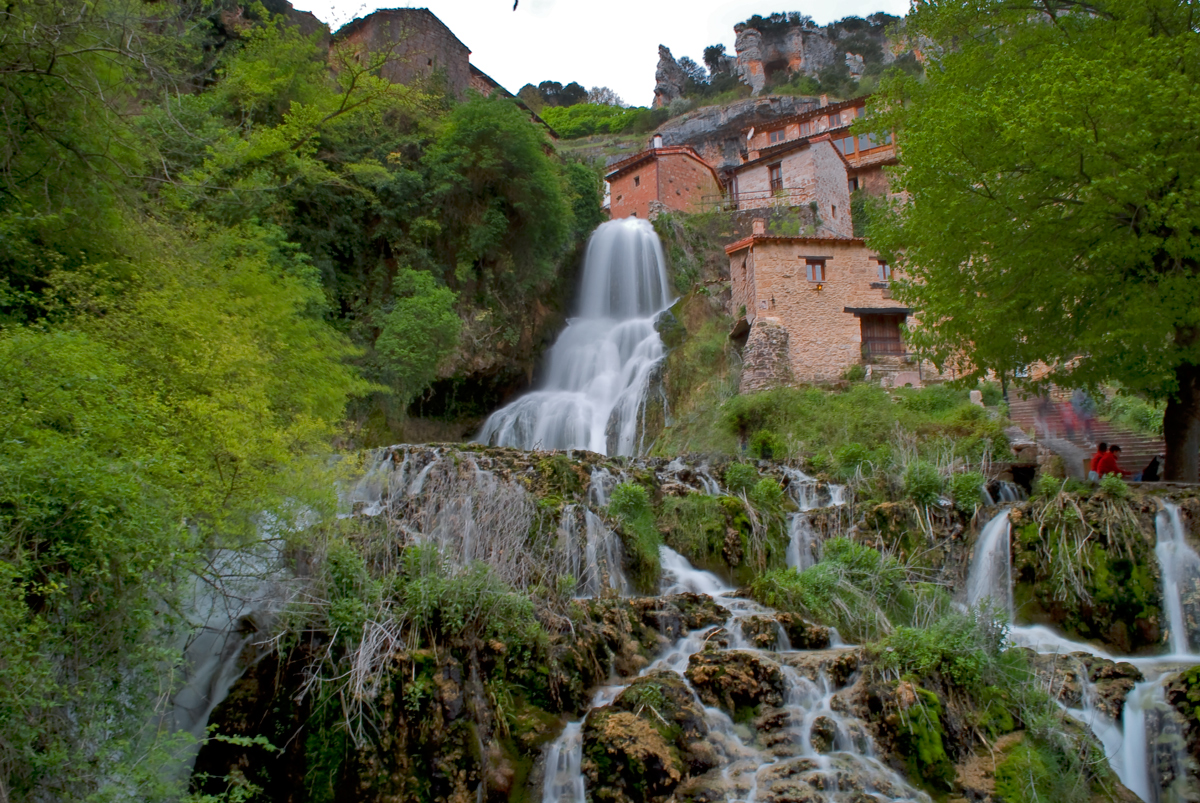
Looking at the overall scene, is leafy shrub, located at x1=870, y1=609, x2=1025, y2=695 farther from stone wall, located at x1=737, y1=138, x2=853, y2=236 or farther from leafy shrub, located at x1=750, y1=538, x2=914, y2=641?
stone wall, located at x1=737, y1=138, x2=853, y2=236

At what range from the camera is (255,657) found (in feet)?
21.4

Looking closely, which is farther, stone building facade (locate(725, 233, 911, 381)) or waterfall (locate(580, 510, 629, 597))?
stone building facade (locate(725, 233, 911, 381))

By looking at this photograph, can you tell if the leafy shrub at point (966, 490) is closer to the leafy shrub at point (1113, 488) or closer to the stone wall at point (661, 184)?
the leafy shrub at point (1113, 488)

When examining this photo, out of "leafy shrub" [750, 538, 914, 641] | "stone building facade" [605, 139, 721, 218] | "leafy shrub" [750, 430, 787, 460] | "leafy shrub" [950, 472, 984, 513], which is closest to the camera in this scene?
"leafy shrub" [750, 538, 914, 641]

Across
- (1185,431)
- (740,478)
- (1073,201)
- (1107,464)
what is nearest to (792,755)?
(740,478)

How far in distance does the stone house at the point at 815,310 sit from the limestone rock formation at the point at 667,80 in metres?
38.7

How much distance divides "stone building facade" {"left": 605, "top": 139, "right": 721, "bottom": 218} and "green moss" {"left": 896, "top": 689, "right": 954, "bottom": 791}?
2753cm

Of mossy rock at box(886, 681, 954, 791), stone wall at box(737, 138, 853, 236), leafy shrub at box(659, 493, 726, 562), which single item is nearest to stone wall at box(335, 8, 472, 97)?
stone wall at box(737, 138, 853, 236)

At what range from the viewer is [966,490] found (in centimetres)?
1119

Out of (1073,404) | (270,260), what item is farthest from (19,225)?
(1073,404)

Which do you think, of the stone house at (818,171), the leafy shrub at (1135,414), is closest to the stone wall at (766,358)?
the leafy shrub at (1135,414)

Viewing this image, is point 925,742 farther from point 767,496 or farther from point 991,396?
point 991,396

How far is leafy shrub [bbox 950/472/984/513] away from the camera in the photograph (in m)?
11.0

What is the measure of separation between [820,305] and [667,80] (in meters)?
41.9
